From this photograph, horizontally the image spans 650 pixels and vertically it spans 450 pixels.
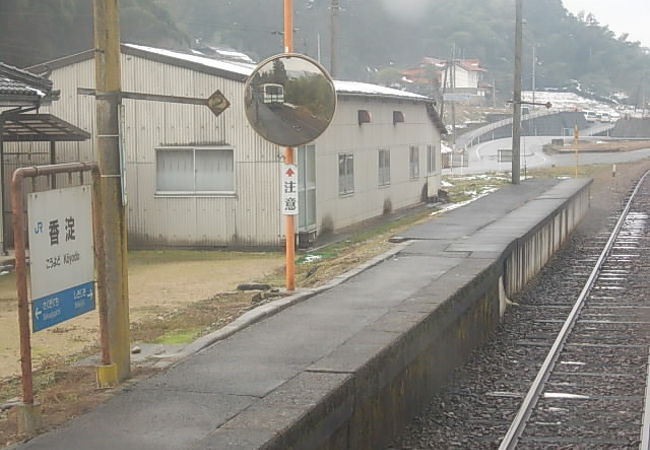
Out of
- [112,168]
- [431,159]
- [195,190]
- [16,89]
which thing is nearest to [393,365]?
[112,168]

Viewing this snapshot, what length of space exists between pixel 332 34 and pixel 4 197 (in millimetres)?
20201

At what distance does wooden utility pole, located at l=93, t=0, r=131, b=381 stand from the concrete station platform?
473mm

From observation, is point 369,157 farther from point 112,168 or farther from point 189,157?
point 112,168

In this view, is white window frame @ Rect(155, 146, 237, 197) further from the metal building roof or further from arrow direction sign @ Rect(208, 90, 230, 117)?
arrow direction sign @ Rect(208, 90, 230, 117)

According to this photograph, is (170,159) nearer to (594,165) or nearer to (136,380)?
(136,380)

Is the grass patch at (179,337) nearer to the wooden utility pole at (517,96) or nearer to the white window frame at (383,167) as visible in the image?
the white window frame at (383,167)

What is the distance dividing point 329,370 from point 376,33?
291 feet

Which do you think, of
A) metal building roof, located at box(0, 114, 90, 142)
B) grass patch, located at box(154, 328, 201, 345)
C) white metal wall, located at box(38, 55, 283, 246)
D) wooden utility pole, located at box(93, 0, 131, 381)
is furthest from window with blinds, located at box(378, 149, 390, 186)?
wooden utility pole, located at box(93, 0, 131, 381)

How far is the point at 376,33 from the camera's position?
93750 mm

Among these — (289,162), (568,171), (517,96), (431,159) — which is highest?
(517,96)

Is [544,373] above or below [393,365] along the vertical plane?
below

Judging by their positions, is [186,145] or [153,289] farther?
[186,145]

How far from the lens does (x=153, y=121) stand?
19000 millimetres

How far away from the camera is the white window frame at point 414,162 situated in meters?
27.8
